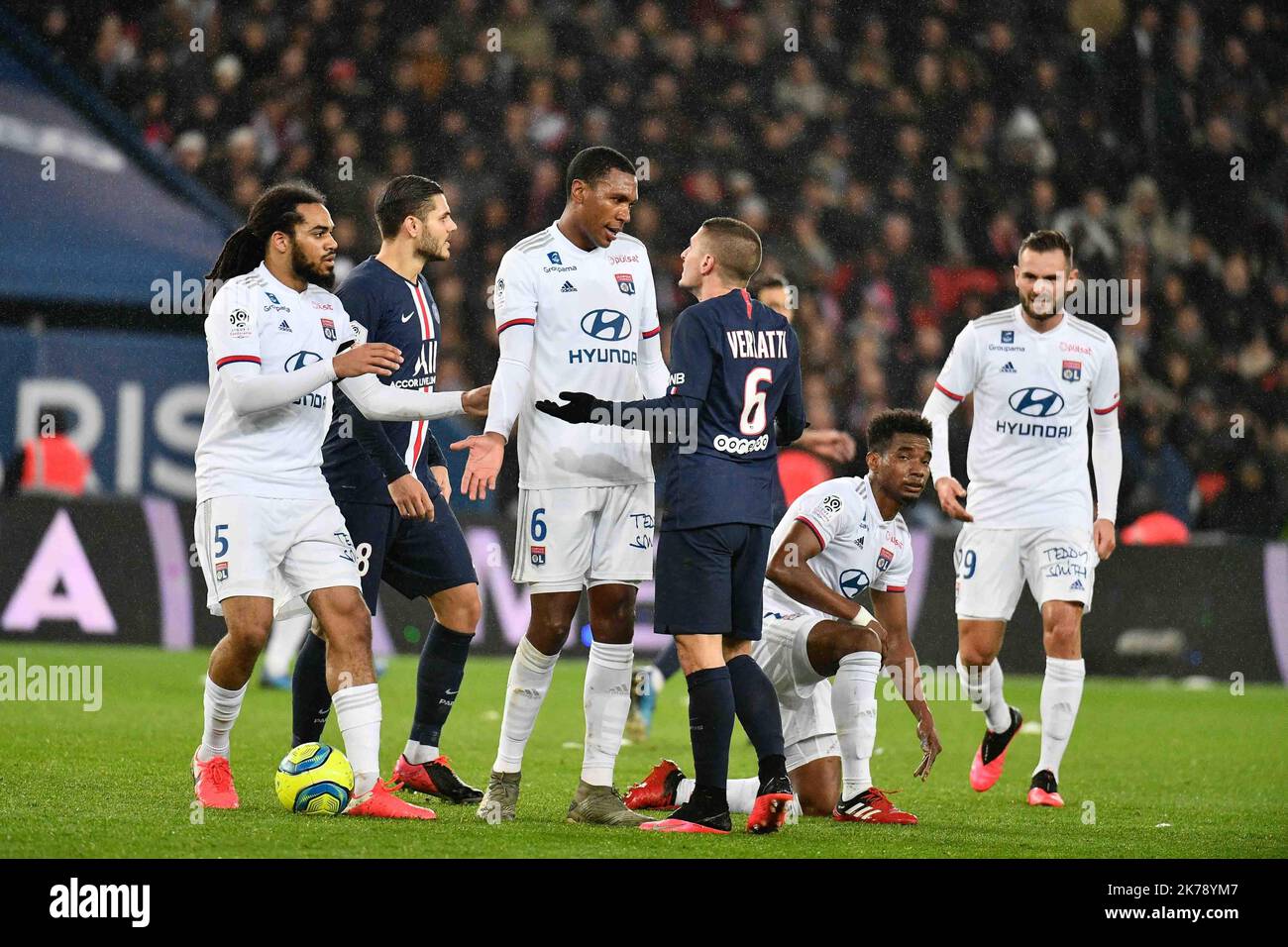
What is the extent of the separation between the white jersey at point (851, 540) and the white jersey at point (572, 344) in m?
0.80

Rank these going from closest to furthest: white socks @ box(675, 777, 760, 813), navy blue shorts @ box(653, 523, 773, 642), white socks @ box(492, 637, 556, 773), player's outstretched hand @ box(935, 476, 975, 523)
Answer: navy blue shorts @ box(653, 523, 773, 642), white socks @ box(492, 637, 556, 773), white socks @ box(675, 777, 760, 813), player's outstretched hand @ box(935, 476, 975, 523)

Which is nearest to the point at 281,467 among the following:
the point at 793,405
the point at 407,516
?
the point at 407,516

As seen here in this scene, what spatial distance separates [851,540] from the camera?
6.48 meters

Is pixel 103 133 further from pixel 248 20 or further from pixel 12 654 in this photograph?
pixel 12 654

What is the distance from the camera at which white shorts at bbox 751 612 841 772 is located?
6531 mm

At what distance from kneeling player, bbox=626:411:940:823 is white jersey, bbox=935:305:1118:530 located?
1.03 meters

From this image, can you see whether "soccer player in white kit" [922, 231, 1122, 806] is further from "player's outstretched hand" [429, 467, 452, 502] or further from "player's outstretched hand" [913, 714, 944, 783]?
"player's outstretched hand" [429, 467, 452, 502]

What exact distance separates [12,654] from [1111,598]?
25.0ft

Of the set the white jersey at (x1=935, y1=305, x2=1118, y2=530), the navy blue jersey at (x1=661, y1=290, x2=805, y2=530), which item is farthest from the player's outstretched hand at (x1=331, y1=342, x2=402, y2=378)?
the white jersey at (x1=935, y1=305, x2=1118, y2=530)

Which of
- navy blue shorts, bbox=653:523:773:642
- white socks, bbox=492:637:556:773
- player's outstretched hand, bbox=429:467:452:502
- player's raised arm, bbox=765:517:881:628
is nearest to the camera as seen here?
navy blue shorts, bbox=653:523:773:642

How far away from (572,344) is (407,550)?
1.14 metres

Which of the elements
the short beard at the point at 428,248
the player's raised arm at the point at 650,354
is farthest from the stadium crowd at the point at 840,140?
the player's raised arm at the point at 650,354

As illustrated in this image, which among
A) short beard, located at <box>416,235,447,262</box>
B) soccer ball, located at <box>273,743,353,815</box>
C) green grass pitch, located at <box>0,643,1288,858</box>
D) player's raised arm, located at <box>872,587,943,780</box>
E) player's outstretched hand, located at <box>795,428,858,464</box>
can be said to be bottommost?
green grass pitch, located at <box>0,643,1288,858</box>

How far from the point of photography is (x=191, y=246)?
14.9 metres
